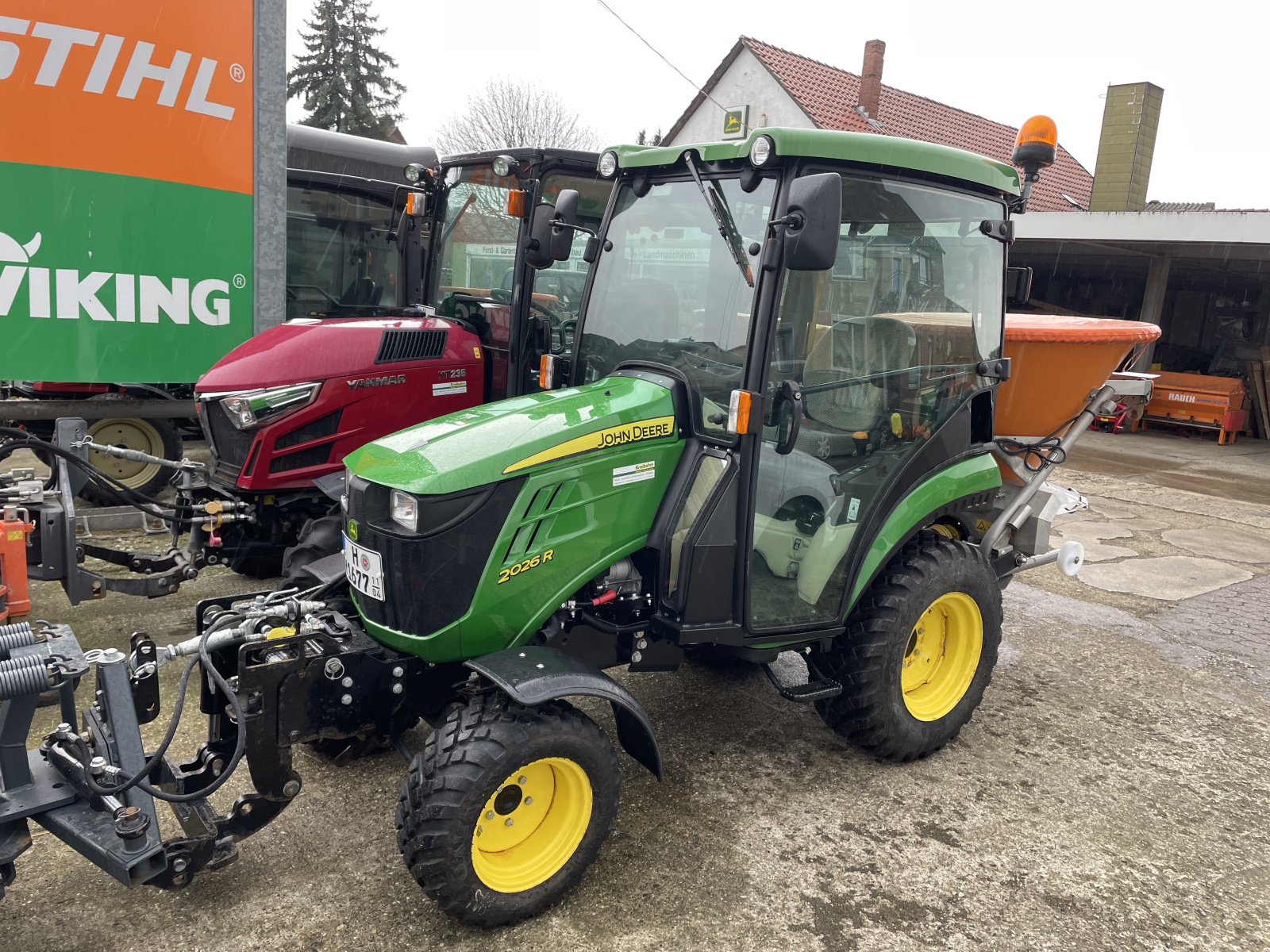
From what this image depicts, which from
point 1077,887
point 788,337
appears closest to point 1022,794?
point 1077,887

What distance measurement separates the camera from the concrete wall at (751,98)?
20531 millimetres

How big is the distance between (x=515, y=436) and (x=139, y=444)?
5247 millimetres

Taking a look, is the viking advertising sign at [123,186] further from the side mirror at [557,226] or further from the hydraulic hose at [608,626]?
the hydraulic hose at [608,626]

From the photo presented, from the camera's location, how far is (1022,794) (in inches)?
140

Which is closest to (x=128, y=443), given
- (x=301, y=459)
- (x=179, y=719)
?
(x=301, y=459)

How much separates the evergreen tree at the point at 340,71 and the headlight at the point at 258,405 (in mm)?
29393

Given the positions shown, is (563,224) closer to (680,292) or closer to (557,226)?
(557,226)

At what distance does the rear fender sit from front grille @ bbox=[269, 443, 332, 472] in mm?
2610

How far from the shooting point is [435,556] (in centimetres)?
271

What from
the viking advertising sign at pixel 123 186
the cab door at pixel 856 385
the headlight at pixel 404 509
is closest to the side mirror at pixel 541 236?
the cab door at pixel 856 385

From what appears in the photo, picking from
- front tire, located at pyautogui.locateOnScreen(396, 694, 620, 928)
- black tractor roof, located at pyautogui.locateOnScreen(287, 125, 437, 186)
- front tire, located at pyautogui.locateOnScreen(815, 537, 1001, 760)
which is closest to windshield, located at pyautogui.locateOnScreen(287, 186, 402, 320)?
black tractor roof, located at pyautogui.locateOnScreen(287, 125, 437, 186)

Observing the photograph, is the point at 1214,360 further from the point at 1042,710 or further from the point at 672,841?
the point at 672,841

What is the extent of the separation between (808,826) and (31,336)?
481cm

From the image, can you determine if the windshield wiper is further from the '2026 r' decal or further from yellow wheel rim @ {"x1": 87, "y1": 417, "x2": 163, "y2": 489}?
yellow wheel rim @ {"x1": 87, "y1": 417, "x2": 163, "y2": 489}
